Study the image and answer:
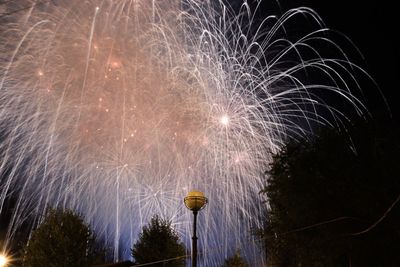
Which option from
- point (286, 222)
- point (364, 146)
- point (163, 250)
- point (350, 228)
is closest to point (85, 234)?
point (163, 250)

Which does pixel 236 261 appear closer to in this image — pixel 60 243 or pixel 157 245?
pixel 157 245

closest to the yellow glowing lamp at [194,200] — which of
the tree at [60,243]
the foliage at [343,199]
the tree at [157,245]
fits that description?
the foliage at [343,199]

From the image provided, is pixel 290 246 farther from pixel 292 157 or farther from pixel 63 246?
pixel 63 246

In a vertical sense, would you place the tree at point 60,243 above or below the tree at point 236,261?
below

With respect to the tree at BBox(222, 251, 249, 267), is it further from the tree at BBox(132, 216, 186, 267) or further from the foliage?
the foliage

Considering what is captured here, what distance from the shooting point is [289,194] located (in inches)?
757

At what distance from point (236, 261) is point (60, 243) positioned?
23093 millimetres

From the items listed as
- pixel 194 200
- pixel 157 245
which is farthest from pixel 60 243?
pixel 194 200

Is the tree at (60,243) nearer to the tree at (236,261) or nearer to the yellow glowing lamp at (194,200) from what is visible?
the yellow glowing lamp at (194,200)

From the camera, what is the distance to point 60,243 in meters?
19.9

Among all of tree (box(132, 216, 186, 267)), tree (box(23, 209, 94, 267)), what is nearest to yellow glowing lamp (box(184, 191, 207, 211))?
tree (box(23, 209, 94, 267))

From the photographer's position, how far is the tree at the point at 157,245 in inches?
1024

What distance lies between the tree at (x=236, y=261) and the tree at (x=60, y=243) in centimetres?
2122

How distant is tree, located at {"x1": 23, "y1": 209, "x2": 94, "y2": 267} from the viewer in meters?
19.6
